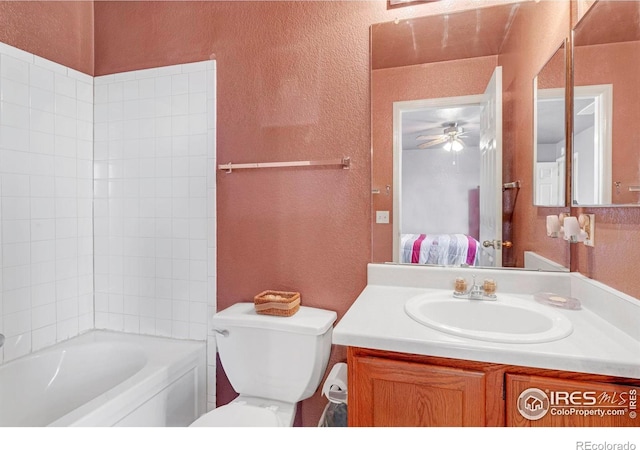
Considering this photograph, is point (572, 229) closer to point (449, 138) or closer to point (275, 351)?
point (449, 138)

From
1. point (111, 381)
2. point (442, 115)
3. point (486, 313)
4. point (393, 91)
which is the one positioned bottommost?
point (111, 381)

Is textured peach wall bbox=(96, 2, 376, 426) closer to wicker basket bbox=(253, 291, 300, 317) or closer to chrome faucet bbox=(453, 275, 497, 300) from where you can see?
wicker basket bbox=(253, 291, 300, 317)

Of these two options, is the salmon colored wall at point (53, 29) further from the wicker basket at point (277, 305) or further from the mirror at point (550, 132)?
the mirror at point (550, 132)

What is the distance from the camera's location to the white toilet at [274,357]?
1.40 m

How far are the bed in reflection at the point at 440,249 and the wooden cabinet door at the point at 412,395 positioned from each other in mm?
606

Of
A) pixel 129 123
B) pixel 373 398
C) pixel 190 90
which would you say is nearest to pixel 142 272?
pixel 129 123

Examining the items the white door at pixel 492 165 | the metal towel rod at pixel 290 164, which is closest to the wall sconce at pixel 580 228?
the white door at pixel 492 165

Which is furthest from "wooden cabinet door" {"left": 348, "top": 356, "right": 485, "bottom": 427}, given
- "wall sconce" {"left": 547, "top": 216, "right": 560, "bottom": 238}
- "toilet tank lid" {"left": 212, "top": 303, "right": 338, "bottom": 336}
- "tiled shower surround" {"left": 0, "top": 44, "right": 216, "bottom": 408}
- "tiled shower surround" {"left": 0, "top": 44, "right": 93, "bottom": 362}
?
"tiled shower surround" {"left": 0, "top": 44, "right": 93, "bottom": 362}

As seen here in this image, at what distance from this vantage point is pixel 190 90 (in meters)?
1.78

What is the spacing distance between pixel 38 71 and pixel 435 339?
217cm

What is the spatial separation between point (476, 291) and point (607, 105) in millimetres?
727

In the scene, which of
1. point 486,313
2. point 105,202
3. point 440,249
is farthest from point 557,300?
point 105,202

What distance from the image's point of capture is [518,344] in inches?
35.0

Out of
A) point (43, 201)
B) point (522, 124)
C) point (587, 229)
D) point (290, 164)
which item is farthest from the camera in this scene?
point (43, 201)
